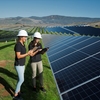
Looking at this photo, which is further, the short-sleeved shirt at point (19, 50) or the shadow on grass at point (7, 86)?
the shadow on grass at point (7, 86)

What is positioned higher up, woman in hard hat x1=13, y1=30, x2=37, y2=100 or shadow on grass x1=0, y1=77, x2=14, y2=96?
woman in hard hat x1=13, y1=30, x2=37, y2=100

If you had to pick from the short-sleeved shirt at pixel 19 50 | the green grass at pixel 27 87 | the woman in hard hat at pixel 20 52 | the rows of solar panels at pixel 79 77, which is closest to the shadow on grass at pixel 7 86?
the green grass at pixel 27 87

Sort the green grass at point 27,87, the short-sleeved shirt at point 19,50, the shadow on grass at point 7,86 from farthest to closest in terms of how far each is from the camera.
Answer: the shadow on grass at point 7,86, the green grass at point 27,87, the short-sleeved shirt at point 19,50

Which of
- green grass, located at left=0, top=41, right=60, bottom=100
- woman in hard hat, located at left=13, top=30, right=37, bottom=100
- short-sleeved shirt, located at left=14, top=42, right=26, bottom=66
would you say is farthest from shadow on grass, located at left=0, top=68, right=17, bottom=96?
short-sleeved shirt, located at left=14, top=42, right=26, bottom=66

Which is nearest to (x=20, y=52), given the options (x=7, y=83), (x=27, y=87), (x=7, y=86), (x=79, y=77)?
(x=27, y=87)

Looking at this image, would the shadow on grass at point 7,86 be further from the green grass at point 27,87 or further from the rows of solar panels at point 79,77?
the rows of solar panels at point 79,77

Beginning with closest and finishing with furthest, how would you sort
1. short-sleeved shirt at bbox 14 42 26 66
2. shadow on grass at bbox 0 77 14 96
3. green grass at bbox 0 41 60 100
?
short-sleeved shirt at bbox 14 42 26 66
green grass at bbox 0 41 60 100
shadow on grass at bbox 0 77 14 96

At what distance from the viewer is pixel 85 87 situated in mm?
8453

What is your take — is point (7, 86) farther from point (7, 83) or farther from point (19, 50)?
point (19, 50)

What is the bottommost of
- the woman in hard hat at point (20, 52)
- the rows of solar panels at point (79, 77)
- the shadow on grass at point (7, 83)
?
the shadow on grass at point (7, 83)

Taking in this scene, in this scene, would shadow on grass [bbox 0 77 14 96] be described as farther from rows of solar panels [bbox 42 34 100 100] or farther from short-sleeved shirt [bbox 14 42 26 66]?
rows of solar panels [bbox 42 34 100 100]

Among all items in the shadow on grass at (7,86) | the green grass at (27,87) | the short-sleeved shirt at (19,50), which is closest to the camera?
the short-sleeved shirt at (19,50)

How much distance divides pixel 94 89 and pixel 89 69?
227cm

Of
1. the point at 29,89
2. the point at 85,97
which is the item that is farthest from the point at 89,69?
the point at 29,89
